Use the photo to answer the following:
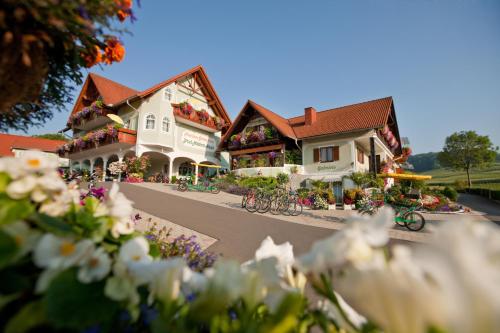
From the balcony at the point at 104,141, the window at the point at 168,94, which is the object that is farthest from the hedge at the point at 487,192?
the balcony at the point at 104,141

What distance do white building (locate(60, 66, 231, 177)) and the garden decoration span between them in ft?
63.8

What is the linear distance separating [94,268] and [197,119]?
72.0 ft

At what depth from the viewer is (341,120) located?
59.1ft

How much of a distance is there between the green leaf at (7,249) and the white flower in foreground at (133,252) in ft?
0.83

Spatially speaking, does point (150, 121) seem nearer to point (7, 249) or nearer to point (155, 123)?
point (155, 123)

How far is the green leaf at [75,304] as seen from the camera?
55 cm

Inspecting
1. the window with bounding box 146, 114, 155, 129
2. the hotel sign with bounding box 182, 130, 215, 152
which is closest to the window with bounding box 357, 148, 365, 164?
the hotel sign with bounding box 182, 130, 215, 152

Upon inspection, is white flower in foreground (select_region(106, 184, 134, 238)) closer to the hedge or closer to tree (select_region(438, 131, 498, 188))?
the hedge

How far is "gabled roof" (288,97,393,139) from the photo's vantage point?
52.1 ft

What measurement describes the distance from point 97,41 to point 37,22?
0.36 metres

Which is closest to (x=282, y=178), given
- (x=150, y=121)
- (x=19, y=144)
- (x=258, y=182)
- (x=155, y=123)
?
(x=258, y=182)

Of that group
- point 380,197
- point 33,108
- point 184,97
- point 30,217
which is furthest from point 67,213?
point 184,97

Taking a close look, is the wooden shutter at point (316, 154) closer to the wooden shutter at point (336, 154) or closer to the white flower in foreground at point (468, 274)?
the wooden shutter at point (336, 154)

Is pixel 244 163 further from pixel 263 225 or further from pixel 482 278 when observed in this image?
pixel 482 278
